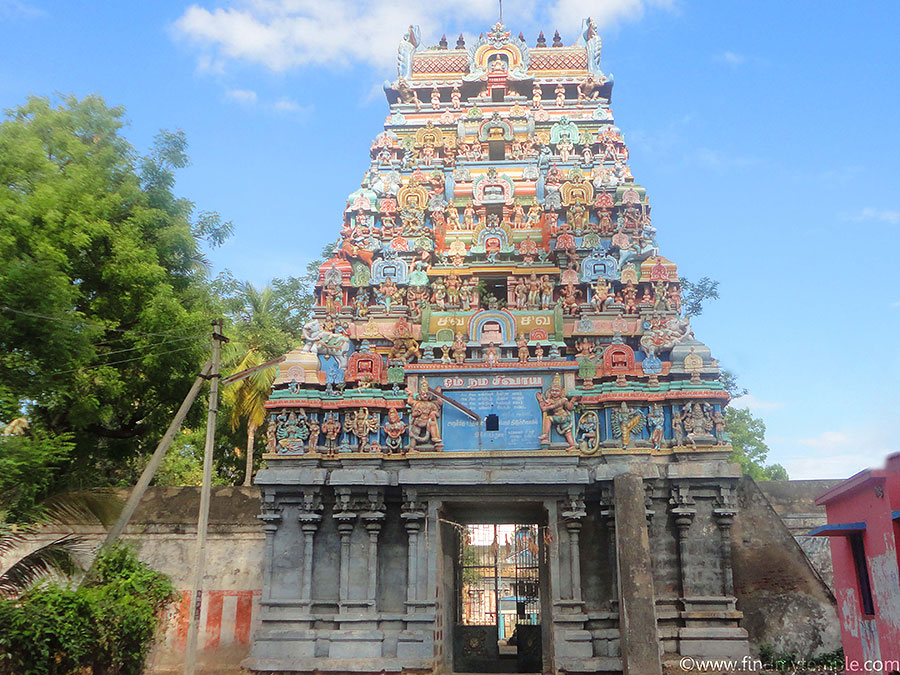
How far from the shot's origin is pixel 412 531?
52.2 feet

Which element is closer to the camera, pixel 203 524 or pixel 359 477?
pixel 203 524

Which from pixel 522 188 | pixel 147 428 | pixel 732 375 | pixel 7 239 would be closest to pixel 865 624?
pixel 522 188

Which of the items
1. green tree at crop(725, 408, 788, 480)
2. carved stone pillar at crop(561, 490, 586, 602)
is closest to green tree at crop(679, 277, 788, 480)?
green tree at crop(725, 408, 788, 480)

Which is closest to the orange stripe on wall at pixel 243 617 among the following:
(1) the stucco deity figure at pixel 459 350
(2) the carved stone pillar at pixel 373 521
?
(2) the carved stone pillar at pixel 373 521

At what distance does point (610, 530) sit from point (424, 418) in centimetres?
460

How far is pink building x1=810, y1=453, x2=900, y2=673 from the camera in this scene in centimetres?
1053

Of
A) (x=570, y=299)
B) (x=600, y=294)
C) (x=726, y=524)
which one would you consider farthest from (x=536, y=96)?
(x=726, y=524)

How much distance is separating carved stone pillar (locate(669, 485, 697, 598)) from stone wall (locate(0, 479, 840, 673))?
228 mm

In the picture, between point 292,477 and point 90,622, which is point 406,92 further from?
point 90,622

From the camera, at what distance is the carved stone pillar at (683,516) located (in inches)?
604

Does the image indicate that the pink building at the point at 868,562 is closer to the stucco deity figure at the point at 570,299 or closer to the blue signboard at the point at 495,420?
the blue signboard at the point at 495,420

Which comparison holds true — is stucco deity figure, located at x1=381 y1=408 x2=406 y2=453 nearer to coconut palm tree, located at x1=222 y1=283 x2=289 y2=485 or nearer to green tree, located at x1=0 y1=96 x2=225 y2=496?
green tree, located at x1=0 y1=96 x2=225 y2=496

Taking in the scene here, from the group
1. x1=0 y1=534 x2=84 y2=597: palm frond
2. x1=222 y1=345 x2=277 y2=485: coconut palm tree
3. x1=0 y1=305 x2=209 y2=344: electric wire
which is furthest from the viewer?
x1=222 y1=345 x2=277 y2=485: coconut palm tree

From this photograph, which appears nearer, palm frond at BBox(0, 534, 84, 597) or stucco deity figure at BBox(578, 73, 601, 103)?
palm frond at BBox(0, 534, 84, 597)
